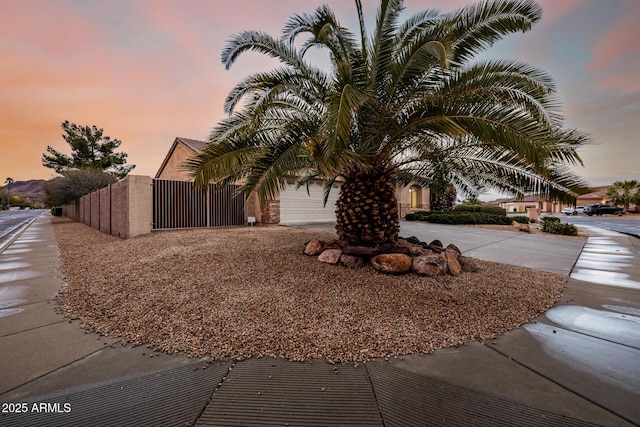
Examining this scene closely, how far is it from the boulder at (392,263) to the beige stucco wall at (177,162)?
561 inches

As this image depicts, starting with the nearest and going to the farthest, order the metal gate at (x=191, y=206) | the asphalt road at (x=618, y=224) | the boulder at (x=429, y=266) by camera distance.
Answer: the boulder at (x=429, y=266), the metal gate at (x=191, y=206), the asphalt road at (x=618, y=224)

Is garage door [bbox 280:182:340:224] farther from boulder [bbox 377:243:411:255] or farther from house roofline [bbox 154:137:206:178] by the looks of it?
boulder [bbox 377:243:411:255]

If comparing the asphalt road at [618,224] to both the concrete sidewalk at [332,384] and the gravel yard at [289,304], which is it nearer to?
the gravel yard at [289,304]

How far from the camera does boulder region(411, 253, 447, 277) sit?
14.5 feet

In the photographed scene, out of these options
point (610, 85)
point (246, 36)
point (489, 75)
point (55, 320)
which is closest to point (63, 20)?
point (246, 36)

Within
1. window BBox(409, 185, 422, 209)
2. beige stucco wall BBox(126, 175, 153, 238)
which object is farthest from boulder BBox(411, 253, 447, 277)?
window BBox(409, 185, 422, 209)

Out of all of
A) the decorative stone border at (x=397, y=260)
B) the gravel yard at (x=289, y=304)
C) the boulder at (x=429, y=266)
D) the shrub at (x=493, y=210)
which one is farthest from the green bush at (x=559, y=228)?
the boulder at (x=429, y=266)

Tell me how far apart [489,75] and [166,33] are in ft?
28.4

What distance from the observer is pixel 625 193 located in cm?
3206

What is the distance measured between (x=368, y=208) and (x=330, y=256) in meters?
1.26

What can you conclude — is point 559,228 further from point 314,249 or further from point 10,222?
point 10,222

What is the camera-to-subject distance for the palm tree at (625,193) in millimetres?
31453

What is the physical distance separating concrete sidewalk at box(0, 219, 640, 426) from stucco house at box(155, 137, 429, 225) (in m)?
7.49

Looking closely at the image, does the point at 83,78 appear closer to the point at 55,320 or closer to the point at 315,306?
the point at 55,320
